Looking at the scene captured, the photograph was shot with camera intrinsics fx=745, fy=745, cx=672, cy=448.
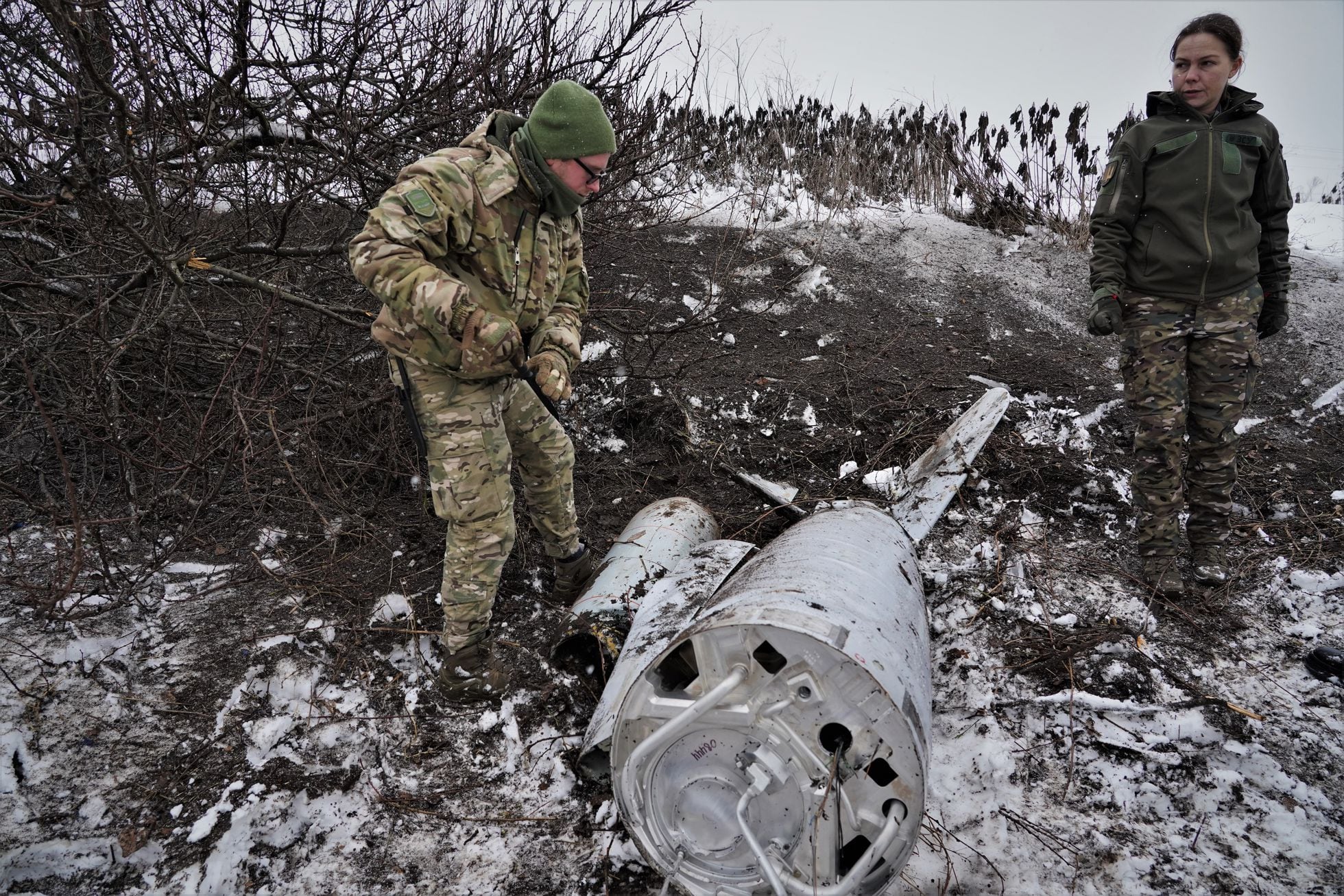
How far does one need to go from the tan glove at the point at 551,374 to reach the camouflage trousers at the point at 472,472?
159 millimetres

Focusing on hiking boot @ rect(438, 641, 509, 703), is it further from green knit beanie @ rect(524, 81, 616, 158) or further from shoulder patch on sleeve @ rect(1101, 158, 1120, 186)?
shoulder patch on sleeve @ rect(1101, 158, 1120, 186)

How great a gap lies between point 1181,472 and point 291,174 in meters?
3.78

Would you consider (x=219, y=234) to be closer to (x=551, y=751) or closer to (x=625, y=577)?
(x=625, y=577)

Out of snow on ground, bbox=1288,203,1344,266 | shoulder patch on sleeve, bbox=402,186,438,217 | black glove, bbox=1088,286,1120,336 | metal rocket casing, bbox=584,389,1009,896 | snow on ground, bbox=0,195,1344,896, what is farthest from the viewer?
snow on ground, bbox=1288,203,1344,266

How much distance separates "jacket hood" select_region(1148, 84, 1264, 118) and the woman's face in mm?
17

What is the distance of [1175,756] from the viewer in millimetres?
2170

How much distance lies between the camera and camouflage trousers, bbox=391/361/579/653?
2.24 m

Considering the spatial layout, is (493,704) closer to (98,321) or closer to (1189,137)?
(98,321)

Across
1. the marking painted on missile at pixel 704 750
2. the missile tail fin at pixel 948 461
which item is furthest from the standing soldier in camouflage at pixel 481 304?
the missile tail fin at pixel 948 461

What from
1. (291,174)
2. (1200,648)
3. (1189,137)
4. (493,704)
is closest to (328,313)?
(291,174)

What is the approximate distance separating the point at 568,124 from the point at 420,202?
47 centimetres

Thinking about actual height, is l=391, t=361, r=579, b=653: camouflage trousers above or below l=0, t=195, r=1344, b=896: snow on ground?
above

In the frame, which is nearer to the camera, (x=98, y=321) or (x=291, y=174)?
(x=98, y=321)

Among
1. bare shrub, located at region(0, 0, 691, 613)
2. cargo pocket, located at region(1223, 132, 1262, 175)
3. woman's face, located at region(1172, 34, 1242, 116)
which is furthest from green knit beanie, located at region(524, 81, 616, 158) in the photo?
cargo pocket, located at region(1223, 132, 1262, 175)
